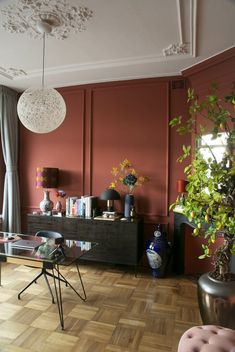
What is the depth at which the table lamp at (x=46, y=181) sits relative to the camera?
4.30 metres

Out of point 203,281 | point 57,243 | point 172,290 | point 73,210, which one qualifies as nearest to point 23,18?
point 57,243

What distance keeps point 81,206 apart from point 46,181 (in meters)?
0.72

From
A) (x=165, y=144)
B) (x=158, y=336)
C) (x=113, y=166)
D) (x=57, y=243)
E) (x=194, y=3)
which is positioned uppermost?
(x=194, y=3)

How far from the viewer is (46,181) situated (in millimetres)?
4316

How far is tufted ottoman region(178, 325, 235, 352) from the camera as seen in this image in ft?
5.26

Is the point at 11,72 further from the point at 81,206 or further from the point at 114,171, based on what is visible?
the point at 81,206

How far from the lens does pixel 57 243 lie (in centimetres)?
287

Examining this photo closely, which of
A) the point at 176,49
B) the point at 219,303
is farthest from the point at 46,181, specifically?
the point at 219,303

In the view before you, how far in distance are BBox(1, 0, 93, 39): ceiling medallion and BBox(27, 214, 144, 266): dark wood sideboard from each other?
263cm

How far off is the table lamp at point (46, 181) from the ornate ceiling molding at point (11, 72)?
5.04 feet

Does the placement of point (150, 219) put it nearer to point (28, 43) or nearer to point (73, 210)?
point (73, 210)

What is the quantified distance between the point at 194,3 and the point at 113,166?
2.64m

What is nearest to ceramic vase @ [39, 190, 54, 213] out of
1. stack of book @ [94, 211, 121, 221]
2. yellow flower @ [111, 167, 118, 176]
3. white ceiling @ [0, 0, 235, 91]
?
stack of book @ [94, 211, 121, 221]

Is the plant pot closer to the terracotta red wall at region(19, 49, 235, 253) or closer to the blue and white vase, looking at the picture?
the blue and white vase
